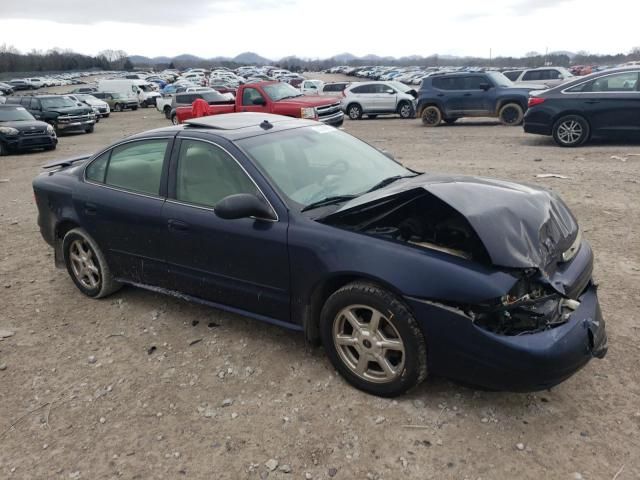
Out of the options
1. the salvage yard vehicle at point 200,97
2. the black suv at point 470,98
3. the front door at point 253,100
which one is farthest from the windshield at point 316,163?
the salvage yard vehicle at point 200,97

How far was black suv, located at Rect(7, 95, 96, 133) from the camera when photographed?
2058 centimetres

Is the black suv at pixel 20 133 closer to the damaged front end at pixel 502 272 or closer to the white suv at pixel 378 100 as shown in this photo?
the white suv at pixel 378 100

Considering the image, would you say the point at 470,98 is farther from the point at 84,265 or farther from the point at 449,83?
the point at 84,265

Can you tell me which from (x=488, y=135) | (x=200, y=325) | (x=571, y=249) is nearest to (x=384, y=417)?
(x=571, y=249)

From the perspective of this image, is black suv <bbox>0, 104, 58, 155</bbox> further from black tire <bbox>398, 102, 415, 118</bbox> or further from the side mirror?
the side mirror

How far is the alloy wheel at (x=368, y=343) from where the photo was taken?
309cm

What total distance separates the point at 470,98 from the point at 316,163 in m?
14.5

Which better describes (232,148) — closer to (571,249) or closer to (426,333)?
(426,333)

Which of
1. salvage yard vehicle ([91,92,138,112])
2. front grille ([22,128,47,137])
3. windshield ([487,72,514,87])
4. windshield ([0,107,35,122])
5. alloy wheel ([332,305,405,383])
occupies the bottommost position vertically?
salvage yard vehicle ([91,92,138,112])

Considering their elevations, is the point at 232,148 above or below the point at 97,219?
above

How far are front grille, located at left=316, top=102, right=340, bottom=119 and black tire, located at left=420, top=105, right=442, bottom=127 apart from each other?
301 centimetres

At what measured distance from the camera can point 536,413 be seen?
3000 millimetres

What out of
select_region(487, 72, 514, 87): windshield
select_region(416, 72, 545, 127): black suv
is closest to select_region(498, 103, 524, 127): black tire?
select_region(416, 72, 545, 127): black suv

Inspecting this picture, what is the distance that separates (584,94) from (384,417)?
399 inches
